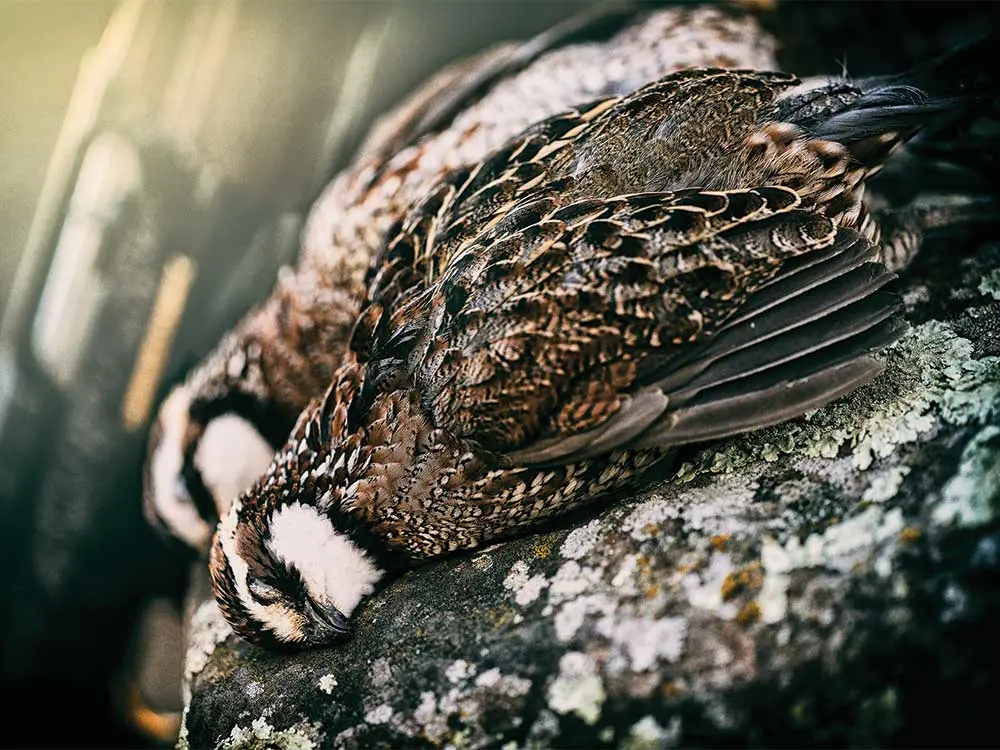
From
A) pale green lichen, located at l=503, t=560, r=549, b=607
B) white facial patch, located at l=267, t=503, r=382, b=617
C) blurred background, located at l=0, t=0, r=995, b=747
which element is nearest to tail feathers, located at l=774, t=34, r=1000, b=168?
blurred background, located at l=0, t=0, r=995, b=747

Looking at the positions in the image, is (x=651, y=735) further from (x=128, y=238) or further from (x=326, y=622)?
(x=128, y=238)

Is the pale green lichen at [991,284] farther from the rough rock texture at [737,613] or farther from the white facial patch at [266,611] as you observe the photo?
the white facial patch at [266,611]

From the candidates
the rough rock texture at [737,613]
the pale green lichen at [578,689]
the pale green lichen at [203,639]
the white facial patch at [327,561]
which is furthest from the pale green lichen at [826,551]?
the pale green lichen at [203,639]

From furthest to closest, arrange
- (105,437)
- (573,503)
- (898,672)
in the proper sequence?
(105,437)
(573,503)
(898,672)

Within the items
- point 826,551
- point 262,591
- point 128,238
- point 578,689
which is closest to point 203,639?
point 262,591

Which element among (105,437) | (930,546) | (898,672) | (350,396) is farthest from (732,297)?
(105,437)

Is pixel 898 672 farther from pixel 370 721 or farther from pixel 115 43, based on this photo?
pixel 115 43

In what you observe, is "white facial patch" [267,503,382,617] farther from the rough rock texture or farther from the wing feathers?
the wing feathers
